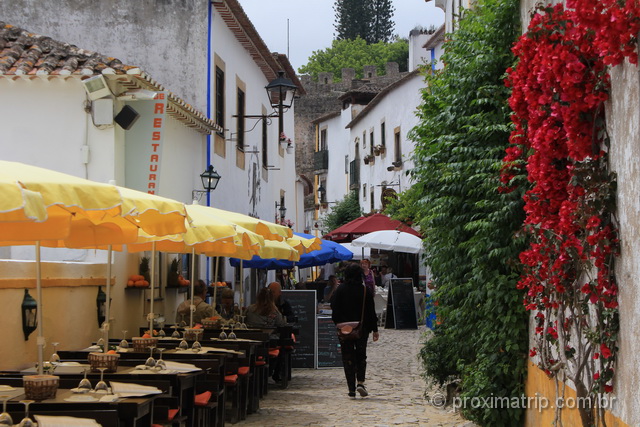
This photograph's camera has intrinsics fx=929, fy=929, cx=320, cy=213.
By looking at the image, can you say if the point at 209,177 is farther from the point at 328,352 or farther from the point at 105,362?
the point at 105,362

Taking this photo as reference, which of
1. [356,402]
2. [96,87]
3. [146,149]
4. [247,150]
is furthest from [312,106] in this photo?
[356,402]

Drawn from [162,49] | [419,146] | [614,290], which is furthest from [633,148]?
[162,49]

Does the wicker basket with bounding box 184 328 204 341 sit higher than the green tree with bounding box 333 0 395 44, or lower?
lower

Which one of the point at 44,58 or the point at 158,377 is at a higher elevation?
the point at 44,58

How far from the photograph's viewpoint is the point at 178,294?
56.1 feet

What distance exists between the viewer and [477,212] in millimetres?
9609

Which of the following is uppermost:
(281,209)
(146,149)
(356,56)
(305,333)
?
(356,56)

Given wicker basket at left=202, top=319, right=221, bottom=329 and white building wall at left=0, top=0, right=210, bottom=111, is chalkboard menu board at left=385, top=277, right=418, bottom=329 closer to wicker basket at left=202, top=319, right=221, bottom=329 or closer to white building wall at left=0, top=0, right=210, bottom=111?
white building wall at left=0, top=0, right=210, bottom=111

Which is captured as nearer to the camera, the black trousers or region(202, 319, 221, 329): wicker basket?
the black trousers

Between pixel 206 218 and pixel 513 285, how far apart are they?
3.86m

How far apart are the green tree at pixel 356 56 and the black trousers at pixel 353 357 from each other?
6887cm

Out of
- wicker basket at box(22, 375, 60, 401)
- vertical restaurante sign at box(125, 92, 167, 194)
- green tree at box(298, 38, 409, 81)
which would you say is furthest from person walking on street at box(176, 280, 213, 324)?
green tree at box(298, 38, 409, 81)

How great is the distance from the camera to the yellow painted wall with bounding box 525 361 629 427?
6645mm

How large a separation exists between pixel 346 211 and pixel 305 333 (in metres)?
32.1
